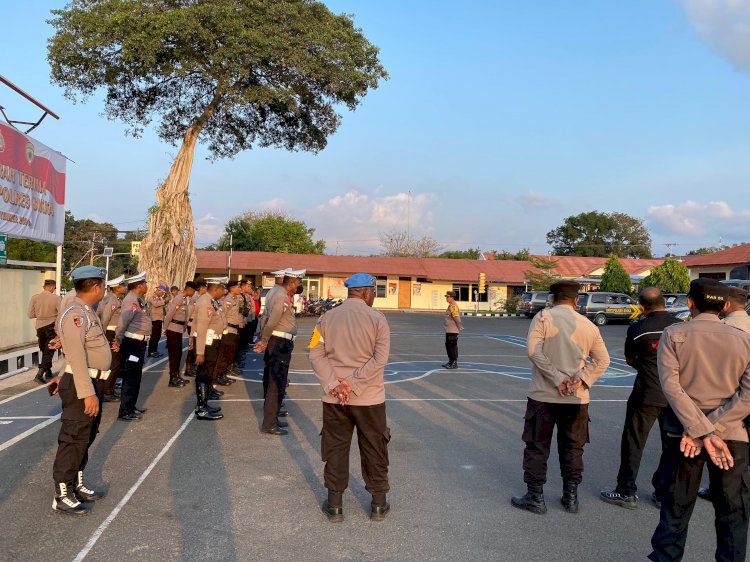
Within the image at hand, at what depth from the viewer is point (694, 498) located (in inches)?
141

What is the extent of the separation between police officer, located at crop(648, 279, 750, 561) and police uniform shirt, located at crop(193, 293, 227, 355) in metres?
5.91

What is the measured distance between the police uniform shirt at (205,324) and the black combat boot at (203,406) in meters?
0.45

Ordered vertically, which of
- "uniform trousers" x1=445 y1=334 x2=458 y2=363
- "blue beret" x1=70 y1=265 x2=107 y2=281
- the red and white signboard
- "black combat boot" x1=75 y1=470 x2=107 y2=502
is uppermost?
the red and white signboard

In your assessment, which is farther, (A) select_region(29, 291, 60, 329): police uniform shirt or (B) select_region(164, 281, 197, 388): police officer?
(A) select_region(29, 291, 60, 329): police uniform shirt

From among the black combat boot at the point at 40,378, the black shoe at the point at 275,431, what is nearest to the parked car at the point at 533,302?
the black combat boot at the point at 40,378

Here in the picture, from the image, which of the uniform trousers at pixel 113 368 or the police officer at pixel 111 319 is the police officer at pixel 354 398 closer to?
the uniform trousers at pixel 113 368

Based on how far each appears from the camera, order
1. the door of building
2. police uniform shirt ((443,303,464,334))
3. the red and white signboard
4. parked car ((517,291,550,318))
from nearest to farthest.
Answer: the red and white signboard
police uniform shirt ((443,303,464,334))
parked car ((517,291,550,318))
the door of building

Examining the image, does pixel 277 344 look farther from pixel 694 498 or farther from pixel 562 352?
pixel 694 498

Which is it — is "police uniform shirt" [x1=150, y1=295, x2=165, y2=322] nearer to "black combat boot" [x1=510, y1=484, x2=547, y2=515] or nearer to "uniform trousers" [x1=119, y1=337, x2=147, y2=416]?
"uniform trousers" [x1=119, y1=337, x2=147, y2=416]

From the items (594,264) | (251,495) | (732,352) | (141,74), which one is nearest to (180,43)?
(141,74)

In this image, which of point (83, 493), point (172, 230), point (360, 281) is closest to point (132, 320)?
point (83, 493)

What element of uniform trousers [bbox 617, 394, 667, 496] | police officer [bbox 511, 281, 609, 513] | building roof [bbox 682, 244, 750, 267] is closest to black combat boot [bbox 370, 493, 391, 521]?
police officer [bbox 511, 281, 609, 513]

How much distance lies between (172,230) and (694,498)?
2138cm

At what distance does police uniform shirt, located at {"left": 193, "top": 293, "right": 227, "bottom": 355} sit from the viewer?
26.5 ft
